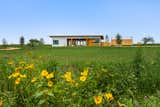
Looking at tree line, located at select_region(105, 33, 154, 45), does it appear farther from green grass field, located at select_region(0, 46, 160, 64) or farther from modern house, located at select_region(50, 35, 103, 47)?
green grass field, located at select_region(0, 46, 160, 64)

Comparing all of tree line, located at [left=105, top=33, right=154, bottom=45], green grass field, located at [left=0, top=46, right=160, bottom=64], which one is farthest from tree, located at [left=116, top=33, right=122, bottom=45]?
green grass field, located at [left=0, top=46, right=160, bottom=64]

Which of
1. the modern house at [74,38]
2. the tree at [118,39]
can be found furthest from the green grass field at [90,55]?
the modern house at [74,38]

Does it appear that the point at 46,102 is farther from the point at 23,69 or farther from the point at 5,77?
the point at 5,77

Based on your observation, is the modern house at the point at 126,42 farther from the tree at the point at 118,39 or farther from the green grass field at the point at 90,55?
the green grass field at the point at 90,55

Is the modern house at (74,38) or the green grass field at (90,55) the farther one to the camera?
the modern house at (74,38)

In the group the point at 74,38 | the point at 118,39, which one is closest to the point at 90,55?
the point at 118,39

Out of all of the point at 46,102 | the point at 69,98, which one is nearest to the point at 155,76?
the point at 69,98

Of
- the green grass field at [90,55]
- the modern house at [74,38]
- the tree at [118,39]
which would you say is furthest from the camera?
the modern house at [74,38]

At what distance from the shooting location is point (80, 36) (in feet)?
171

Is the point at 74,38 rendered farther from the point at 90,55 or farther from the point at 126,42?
the point at 90,55

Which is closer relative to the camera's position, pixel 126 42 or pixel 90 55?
pixel 90 55

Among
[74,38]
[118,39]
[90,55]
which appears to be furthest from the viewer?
[74,38]

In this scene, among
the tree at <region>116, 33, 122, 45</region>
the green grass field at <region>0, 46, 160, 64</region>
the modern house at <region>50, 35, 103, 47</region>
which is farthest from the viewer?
the modern house at <region>50, 35, 103, 47</region>

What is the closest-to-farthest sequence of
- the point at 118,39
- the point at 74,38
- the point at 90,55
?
1. the point at 90,55
2. the point at 118,39
3. the point at 74,38
